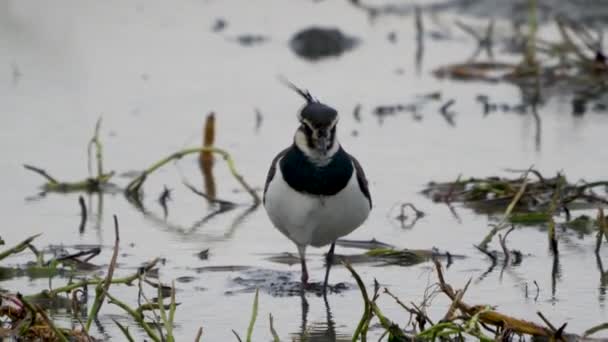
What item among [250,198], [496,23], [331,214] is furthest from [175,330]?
[496,23]

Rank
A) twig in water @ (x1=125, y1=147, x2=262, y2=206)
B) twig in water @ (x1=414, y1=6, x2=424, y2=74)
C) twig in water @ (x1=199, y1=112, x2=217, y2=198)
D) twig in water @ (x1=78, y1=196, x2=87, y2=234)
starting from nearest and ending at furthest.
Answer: twig in water @ (x1=78, y1=196, x2=87, y2=234)
twig in water @ (x1=125, y1=147, x2=262, y2=206)
twig in water @ (x1=199, y1=112, x2=217, y2=198)
twig in water @ (x1=414, y1=6, x2=424, y2=74)

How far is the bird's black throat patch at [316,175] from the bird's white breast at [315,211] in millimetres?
26

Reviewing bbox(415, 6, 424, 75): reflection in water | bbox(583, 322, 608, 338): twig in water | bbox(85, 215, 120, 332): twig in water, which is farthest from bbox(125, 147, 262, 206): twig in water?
bbox(415, 6, 424, 75): reflection in water

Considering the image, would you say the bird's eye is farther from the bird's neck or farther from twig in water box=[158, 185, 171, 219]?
twig in water box=[158, 185, 171, 219]

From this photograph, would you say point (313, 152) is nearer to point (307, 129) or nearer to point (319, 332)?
point (307, 129)

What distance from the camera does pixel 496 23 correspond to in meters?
14.4

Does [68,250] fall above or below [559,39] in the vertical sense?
below

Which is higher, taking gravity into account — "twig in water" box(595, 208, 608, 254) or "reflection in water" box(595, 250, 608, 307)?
"twig in water" box(595, 208, 608, 254)

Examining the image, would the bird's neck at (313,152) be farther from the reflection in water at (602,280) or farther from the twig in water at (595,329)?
the twig in water at (595,329)

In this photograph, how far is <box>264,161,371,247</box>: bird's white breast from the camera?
6.35m

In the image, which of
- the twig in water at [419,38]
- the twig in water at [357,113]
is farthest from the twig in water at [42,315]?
the twig in water at [419,38]

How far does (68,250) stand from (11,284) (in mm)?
688

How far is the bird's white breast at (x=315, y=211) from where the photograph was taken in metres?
6.35

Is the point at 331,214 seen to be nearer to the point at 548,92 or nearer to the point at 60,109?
the point at 60,109
